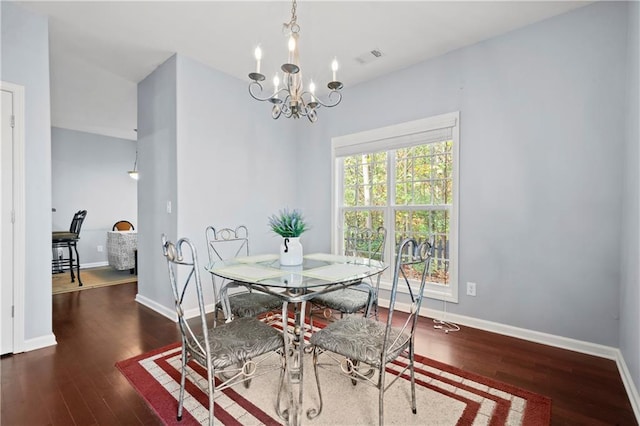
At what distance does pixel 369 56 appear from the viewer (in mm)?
3150

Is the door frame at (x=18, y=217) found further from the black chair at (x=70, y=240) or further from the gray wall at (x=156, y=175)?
the black chair at (x=70, y=240)

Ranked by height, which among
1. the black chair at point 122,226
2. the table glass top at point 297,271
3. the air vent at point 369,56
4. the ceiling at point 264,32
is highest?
the ceiling at point 264,32

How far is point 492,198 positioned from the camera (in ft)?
9.22

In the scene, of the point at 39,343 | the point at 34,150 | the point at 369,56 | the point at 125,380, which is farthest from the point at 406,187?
the point at 39,343

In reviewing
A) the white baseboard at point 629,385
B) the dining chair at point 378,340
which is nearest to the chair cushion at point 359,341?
the dining chair at point 378,340

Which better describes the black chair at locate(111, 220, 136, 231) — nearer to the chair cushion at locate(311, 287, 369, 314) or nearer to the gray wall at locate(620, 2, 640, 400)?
the chair cushion at locate(311, 287, 369, 314)

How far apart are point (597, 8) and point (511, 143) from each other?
1.11 m

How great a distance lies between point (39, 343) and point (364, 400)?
2.66 metres

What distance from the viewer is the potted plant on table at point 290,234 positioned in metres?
2.05

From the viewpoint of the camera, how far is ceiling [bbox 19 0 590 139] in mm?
2424

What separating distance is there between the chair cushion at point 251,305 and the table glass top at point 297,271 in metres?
0.29

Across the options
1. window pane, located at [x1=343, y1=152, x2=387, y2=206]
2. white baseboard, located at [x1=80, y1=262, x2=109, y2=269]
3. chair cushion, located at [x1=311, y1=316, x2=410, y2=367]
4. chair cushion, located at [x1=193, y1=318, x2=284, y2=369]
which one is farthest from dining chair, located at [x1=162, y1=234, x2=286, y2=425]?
white baseboard, located at [x1=80, y1=262, x2=109, y2=269]

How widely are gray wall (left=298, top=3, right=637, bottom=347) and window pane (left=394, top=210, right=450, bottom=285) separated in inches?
7.6

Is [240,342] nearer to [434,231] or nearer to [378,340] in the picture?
[378,340]
